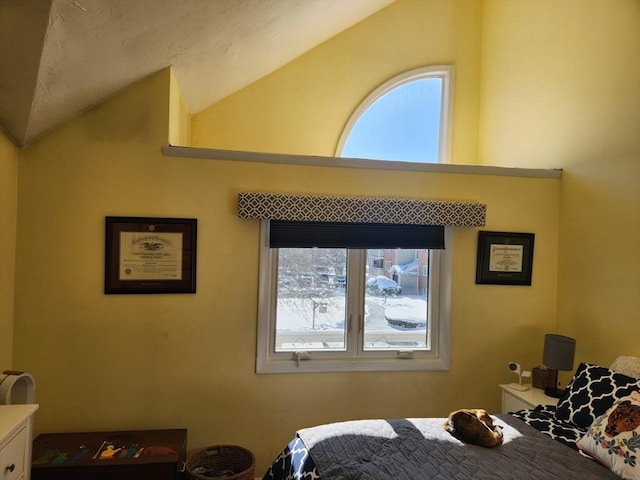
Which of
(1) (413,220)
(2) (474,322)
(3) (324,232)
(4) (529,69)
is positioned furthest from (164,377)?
(4) (529,69)

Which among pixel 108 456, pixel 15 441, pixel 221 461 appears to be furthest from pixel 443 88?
pixel 15 441

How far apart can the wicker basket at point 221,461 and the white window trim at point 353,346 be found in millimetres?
485

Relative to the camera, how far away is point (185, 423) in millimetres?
2525

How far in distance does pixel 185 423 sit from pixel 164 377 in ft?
1.05

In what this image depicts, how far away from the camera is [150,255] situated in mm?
2451

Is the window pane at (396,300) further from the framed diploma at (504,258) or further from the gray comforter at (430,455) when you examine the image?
the gray comforter at (430,455)

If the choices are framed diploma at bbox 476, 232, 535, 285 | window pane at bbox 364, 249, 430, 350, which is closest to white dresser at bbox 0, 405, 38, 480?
window pane at bbox 364, 249, 430, 350

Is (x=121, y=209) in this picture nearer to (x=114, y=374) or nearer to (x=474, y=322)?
(x=114, y=374)

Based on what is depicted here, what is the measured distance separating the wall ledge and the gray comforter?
1581 millimetres

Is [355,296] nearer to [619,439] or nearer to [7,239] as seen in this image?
[619,439]

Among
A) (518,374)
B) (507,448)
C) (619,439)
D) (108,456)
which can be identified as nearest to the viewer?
(619,439)

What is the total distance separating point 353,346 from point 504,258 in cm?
125

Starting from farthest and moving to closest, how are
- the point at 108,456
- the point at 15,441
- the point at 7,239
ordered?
the point at 7,239, the point at 108,456, the point at 15,441

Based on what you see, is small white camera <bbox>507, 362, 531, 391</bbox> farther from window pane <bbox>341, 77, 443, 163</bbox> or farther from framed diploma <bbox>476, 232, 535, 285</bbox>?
window pane <bbox>341, 77, 443, 163</bbox>
